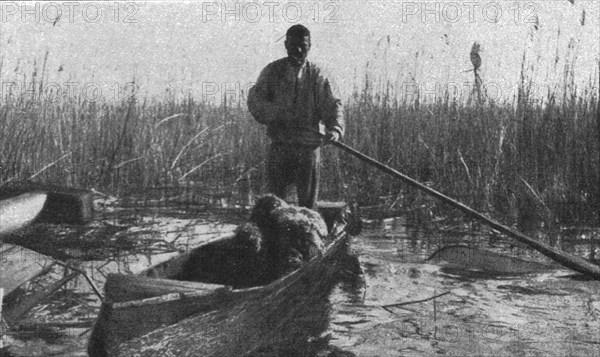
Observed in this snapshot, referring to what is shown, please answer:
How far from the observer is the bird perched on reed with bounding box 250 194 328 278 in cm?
477

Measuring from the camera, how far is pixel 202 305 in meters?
3.41

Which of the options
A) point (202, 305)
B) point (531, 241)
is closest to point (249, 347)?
point (202, 305)

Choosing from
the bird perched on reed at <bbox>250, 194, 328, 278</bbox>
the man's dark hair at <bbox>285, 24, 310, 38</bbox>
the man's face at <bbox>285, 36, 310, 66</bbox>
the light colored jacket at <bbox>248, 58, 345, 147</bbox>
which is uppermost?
the man's dark hair at <bbox>285, 24, 310, 38</bbox>

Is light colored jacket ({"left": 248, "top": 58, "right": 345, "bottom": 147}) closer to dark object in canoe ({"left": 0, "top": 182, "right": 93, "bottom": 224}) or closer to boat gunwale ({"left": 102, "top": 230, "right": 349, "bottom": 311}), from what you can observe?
boat gunwale ({"left": 102, "top": 230, "right": 349, "bottom": 311})

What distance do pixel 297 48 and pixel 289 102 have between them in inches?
17.8

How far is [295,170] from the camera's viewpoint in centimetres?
596

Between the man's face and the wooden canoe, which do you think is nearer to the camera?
the man's face

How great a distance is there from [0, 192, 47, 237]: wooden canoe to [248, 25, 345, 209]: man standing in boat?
2376 mm

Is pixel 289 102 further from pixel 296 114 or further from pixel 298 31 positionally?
pixel 298 31

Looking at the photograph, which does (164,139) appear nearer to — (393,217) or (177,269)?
(393,217)

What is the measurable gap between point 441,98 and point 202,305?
6.39 m

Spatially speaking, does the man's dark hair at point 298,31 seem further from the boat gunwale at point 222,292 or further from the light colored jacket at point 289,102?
the boat gunwale at point 222,292

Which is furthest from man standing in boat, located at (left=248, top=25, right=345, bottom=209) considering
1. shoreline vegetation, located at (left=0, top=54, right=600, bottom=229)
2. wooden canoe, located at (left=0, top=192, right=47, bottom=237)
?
wooden canoe, located at (left=0, top=192, right=47, bottom=237)

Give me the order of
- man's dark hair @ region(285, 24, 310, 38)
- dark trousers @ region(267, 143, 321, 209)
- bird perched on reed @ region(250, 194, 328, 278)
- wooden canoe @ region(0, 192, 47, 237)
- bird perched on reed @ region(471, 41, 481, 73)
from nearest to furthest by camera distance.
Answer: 1. bird perched on reed @ region(250, 194, 328, 278)
2. man's dark hair @ region(285, 24, 310, 38)
3. dark trousers @ region(267, 143, 321, 209)
4. wooden canoe @ region(0, 192, 47, 237)
5. bird perched on reed @ region(471, 41, 481, 73)
